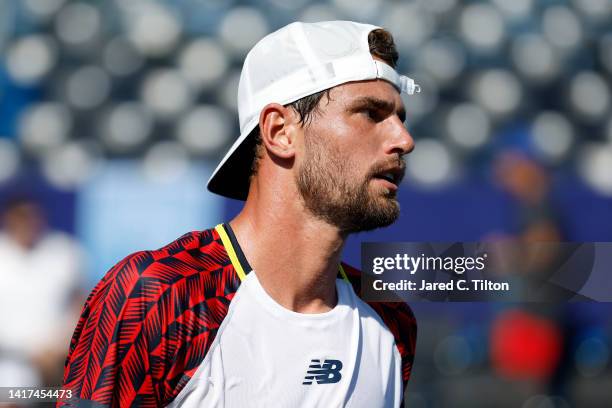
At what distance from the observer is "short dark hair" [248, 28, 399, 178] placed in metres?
1.13

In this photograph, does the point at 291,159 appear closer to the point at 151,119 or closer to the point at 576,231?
the point at 151,119

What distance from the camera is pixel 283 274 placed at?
1112 millimetres

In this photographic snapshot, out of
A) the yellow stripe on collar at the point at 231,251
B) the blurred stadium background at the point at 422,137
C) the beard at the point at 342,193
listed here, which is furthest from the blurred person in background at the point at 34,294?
the beard at the point at 342,193

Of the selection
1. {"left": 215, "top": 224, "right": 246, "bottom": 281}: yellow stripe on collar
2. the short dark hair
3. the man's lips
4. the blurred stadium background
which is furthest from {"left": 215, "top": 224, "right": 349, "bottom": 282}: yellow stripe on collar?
the blurred stadium background

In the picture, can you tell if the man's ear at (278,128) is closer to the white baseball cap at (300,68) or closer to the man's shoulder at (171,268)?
the white baseball cap at (300,68)

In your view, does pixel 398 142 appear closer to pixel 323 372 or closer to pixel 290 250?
pixel 290 250

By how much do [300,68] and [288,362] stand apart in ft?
1.41

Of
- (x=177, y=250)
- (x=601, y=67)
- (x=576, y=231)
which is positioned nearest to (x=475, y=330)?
(x=576, y=231)

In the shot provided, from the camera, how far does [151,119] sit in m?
1.85

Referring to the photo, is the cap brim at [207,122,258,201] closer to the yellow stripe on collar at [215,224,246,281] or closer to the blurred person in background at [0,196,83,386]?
the yellow stripe on collar at [215,224,246,281]

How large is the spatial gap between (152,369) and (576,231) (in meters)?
1.26

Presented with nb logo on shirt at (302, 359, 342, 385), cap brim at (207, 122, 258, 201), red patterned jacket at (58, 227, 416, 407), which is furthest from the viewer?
cap brim at (207, 122, 258, 201)

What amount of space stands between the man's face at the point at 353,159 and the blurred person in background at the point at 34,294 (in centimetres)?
86

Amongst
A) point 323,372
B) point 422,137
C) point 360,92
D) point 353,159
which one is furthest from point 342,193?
point 422,137
